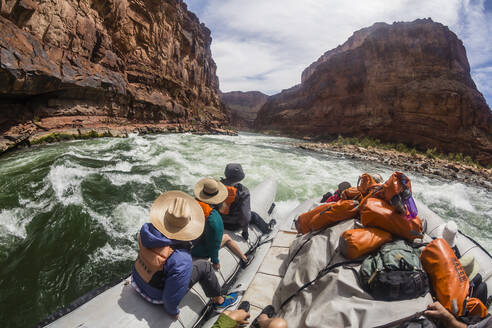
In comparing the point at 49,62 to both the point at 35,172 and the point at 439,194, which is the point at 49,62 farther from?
the point at 439,194

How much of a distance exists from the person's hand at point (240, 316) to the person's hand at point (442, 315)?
129 centimetres

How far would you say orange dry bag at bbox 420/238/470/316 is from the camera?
1.45 metres

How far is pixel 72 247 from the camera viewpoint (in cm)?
297

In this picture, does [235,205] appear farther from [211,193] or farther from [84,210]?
[84,210]

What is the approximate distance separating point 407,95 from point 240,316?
31.0 m

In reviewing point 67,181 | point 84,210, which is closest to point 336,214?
point 84,210

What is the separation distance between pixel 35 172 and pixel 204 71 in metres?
42.5

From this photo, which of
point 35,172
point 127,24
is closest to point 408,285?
point 35,172

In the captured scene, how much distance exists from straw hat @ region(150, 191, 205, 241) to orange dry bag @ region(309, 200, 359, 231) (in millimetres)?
1261

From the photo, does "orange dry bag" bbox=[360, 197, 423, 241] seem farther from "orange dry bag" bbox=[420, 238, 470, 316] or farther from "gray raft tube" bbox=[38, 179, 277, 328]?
"gray raft tube" bbox=[38, 179, 277, 328]

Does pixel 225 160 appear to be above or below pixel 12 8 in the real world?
below

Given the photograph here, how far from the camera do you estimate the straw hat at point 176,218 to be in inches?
65.6

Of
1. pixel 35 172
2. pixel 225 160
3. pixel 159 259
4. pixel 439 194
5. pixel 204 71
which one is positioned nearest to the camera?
pixel 159 259

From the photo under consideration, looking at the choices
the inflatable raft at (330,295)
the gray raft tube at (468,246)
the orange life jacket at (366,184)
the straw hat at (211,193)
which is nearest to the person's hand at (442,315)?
the inflatable raft at (330,295)
